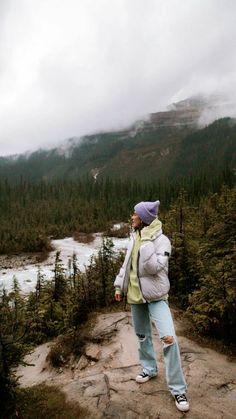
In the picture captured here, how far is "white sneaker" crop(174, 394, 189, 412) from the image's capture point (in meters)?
4.99

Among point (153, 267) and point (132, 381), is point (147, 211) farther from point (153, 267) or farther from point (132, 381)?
point (132, 381)

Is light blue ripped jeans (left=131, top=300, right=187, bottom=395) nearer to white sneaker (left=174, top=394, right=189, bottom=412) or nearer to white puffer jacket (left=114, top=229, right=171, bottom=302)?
white sneaker (left=174, top=394, right=189, bottom=412)

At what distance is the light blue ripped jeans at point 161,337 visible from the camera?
5094mm

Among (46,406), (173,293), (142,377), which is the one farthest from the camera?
(173,293)

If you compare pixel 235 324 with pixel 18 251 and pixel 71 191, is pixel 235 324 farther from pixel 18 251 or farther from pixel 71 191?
pixel 71 191

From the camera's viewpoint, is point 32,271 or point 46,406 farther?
point 32,271

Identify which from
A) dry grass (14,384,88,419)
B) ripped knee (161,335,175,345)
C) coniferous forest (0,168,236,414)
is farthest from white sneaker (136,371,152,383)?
coniferous forest (0,168,236,414)

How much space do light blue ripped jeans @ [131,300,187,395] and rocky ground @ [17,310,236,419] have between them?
0.98ft

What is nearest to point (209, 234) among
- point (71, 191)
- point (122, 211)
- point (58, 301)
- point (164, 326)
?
point (164, 326)

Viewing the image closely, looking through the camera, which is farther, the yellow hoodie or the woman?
the yellow hoodie

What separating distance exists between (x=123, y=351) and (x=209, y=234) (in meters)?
3.62

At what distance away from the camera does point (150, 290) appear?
5293 millimetres

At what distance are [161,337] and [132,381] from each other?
4.66 ft

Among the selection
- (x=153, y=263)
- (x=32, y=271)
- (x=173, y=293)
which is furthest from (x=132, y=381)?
(x=32, y=271)
